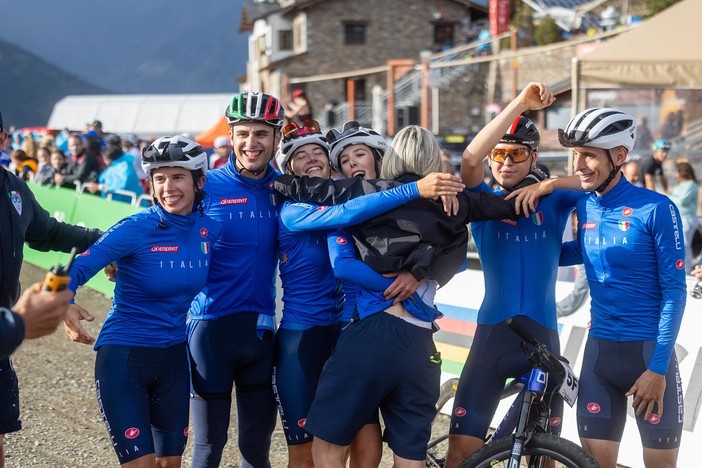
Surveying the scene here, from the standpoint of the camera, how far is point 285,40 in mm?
63812

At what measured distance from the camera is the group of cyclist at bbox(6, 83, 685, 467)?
411cm

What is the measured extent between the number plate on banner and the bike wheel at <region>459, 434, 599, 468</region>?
0.25 metres

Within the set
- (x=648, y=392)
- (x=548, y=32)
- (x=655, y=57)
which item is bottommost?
(x=648, y=392)

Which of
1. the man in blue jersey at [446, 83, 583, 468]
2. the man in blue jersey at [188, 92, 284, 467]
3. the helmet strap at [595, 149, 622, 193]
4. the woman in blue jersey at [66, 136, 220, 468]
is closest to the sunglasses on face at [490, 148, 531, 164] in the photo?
the man in blue jersey at [446, 83, 583, 468]

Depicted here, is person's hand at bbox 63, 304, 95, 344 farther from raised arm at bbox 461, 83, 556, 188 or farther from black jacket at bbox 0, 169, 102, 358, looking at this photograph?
raised arm at bbox 461, 83, 556, 188

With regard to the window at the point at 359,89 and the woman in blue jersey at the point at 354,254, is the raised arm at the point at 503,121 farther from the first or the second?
the window at the point at 359,89

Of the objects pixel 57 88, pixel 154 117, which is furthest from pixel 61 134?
pixel 57 88

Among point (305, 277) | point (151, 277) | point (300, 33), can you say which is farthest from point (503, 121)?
point (300, 33)

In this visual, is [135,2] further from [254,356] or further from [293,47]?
[254,356]

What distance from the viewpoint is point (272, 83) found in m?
60.8

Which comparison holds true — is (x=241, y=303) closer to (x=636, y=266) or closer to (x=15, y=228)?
(x=15, y=228)

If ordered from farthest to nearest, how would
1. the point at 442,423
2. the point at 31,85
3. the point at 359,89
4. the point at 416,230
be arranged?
the point at 31,85
the point at 359,89
the point at 442,423
the point at 416,230

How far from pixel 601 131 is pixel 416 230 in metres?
1.06

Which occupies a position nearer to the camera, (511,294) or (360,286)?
(360,286)
